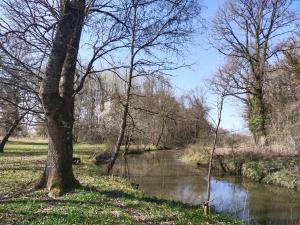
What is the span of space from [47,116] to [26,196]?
2.55m

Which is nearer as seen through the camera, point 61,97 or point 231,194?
point 61,97

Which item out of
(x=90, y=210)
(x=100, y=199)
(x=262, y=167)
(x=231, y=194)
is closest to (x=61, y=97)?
(x=100, y=199)

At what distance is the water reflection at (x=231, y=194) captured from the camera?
664 inches

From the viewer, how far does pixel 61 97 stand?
530 inches

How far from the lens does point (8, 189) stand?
1450 cm

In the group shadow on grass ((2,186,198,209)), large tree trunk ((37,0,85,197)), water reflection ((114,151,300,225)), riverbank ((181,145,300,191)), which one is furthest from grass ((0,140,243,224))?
riverbank ((181,145,300,191))

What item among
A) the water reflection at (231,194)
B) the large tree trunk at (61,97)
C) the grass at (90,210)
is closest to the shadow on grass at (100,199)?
the grass at (90,210)

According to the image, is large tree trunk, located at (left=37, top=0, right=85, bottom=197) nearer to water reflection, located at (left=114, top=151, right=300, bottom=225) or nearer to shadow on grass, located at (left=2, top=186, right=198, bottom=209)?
shadow on grass, located at (left=2, top=186, right=198, bottom=209)

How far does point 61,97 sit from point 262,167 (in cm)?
1875

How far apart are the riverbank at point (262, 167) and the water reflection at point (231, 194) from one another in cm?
103

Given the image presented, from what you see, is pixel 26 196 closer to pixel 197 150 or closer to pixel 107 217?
pixel 107 217

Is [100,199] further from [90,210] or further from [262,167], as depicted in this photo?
[262,167]

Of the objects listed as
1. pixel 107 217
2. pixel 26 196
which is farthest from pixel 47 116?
pixel 107 217

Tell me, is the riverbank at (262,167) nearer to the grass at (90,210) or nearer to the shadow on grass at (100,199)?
the shadow on grass at (100,199)
